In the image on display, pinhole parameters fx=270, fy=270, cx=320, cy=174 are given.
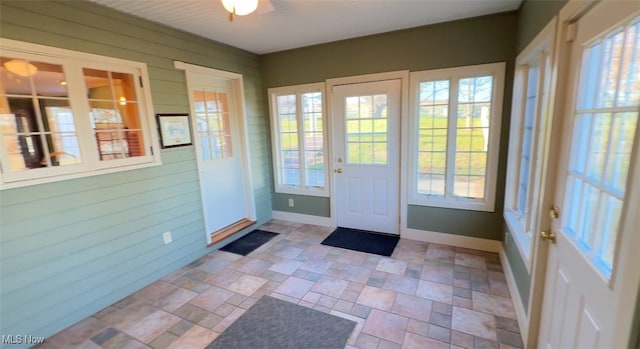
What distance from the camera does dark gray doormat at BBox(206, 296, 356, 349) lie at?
1.90 m

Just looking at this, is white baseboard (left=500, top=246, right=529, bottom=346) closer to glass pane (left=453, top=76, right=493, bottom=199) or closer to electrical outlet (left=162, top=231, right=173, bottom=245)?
glass pane (left=453, top=76, right=493, bottom=199)

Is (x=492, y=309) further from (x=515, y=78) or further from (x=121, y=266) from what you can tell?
(x=121, y=266)

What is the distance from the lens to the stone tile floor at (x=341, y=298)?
196 centimetres

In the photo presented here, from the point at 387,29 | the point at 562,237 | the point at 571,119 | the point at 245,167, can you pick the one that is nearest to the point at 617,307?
the point at 562,237

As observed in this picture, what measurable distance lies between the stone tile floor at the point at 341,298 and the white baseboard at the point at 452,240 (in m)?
0.08

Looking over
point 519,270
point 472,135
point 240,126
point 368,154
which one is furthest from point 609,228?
point 240,126

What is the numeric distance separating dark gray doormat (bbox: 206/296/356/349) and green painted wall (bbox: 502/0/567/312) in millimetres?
1279

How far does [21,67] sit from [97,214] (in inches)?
45.9

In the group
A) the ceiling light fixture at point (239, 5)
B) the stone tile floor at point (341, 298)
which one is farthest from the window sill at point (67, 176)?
the ceiling light fixture at point (239, 5)

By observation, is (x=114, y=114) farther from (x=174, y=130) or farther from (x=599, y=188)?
(x=599, y=188)

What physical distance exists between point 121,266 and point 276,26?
9.10ft

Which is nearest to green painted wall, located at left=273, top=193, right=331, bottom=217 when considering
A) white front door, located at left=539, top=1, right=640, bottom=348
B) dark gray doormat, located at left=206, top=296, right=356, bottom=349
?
dark gray doormat, located at left=206, top=296, right=356, bottom=349

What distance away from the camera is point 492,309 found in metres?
2.15

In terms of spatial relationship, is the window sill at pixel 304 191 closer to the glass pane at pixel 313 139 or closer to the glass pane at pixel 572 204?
the glass pane at pixel 313 139
